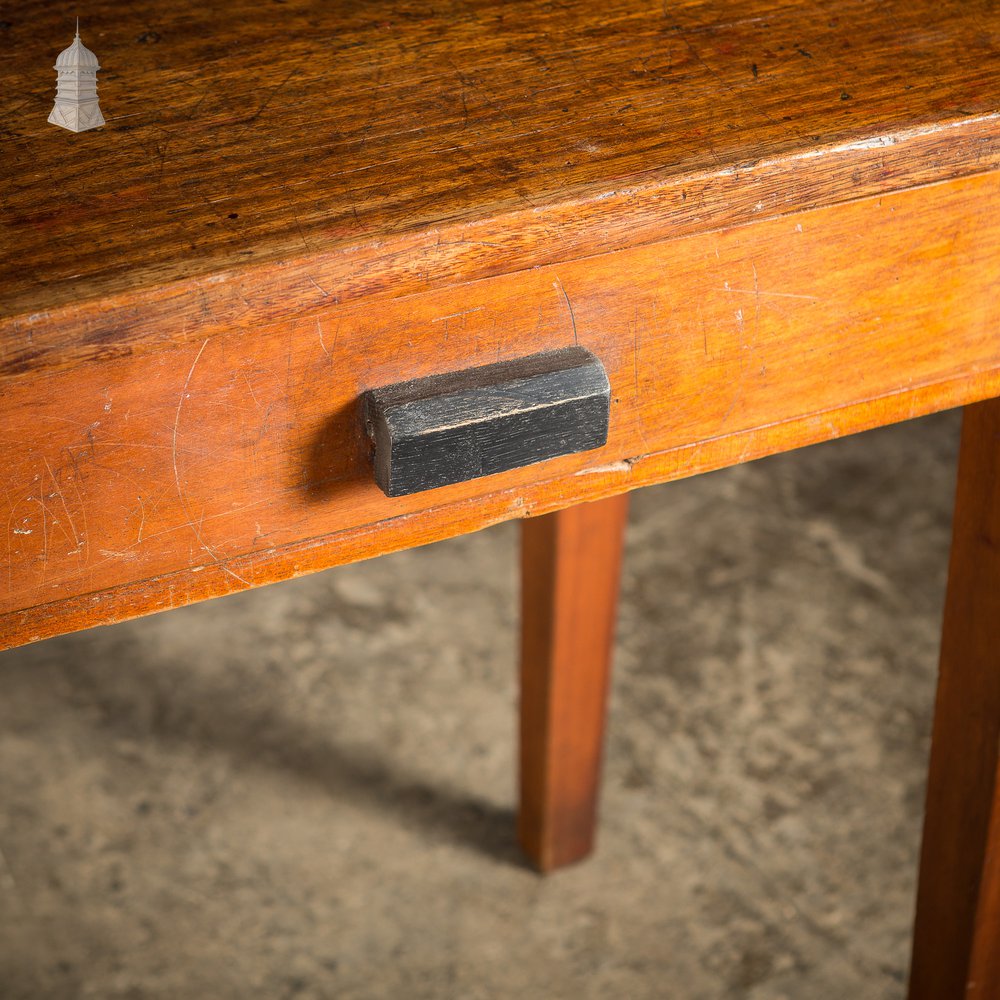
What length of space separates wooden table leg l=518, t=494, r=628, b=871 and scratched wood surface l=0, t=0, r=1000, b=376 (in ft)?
1.38

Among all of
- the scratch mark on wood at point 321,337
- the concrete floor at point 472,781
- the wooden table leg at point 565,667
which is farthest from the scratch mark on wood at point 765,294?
the concrete floor at point 472,781

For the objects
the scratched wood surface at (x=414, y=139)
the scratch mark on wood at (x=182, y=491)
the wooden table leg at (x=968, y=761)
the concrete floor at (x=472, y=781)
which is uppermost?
the scratched wood surface at (x=414, y=139)

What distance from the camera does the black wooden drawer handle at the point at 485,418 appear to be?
469mm

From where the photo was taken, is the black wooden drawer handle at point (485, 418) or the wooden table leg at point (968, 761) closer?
the black wooden drawer handle at point (485, 418)

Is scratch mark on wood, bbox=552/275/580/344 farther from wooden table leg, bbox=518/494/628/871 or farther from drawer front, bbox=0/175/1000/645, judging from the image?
wooden table leg, bbox=518/494/628/871

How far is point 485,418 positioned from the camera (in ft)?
1.56

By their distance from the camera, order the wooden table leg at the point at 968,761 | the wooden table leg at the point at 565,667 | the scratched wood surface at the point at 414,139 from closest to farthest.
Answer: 1. the scratched wood surface at the point at 414,139
2. the wooden table leg at the point at 968,761
3. the wooden table leg at the point at 565,667

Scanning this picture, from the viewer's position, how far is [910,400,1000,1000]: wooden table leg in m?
0.66

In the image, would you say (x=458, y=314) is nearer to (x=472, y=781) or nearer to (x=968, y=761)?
(x=968, y=761)

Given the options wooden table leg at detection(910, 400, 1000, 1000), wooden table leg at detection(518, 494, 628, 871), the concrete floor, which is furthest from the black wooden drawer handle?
the concrete floor

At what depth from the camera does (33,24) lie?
587mm

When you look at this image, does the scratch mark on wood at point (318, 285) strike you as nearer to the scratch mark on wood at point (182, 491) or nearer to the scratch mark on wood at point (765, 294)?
the scratch mark on wood at point (182, 491)

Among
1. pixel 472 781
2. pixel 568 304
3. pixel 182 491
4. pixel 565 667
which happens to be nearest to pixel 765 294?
pixel 568 304

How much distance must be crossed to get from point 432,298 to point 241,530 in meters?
0.11
